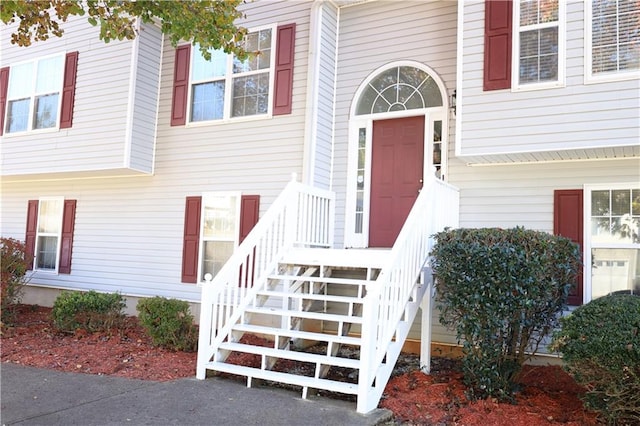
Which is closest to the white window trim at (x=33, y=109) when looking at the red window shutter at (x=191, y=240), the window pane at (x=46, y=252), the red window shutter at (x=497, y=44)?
the window pane at (x=46, y=252)

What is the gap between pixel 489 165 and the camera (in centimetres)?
659

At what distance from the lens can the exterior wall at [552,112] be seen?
5.39 m

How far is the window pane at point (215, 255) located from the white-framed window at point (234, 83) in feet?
7.07

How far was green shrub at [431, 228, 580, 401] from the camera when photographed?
464 cm

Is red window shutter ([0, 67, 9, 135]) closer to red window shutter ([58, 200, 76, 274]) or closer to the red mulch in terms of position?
red window shutter ([58, 200, 76, 274])

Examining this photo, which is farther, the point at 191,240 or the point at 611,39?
the point at 191,240

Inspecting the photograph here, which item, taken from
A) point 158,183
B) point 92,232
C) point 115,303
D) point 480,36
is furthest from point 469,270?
point 92,232

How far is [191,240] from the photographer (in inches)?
346

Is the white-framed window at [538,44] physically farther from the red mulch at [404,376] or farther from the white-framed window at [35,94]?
the white-framed window at [35,94]

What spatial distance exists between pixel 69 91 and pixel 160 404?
7348 mm

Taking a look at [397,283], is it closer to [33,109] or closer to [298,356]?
[298,356]

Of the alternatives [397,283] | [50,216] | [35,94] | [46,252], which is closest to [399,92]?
[397,283]

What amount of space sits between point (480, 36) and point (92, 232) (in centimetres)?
791

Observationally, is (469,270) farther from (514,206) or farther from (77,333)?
(77,333)
